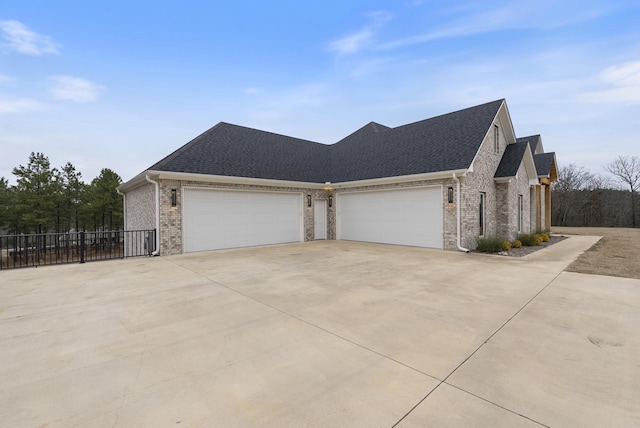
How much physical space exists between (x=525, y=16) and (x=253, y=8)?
11.2 metres

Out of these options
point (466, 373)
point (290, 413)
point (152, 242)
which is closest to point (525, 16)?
point (466, 373)

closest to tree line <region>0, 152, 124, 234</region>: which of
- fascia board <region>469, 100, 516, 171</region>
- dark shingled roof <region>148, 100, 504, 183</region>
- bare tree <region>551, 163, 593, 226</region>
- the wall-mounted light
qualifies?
dark shingled roof <region>148, 100, 504, 183</region>

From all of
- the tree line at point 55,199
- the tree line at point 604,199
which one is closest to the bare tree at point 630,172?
the tree line at point 604,199

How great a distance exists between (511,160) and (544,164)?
5.53 m

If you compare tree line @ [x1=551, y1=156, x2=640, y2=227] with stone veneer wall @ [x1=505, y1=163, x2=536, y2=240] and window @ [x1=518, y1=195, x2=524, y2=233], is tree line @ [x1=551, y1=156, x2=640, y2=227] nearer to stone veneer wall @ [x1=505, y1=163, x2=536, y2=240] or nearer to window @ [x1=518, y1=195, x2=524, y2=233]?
stone veneer wall @ [x1=505, y1=163, x2=536, y2=240]

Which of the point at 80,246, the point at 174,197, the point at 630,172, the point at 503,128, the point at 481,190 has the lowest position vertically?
the point at 80,246

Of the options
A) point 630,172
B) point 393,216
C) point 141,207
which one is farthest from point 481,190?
point 630,172

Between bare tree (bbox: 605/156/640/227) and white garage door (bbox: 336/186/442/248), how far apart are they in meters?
31.3

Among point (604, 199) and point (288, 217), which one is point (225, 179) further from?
point (604, 199)

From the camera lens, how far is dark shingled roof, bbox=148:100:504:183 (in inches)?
426

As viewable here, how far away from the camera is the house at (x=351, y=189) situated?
10.3 m

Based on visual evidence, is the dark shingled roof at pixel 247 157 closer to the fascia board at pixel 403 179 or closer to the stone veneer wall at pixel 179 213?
the stone veneer wall at pixel 179 213

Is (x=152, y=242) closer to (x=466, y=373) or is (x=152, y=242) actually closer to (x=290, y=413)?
(x=290, y=413)

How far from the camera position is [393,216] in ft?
39.7
